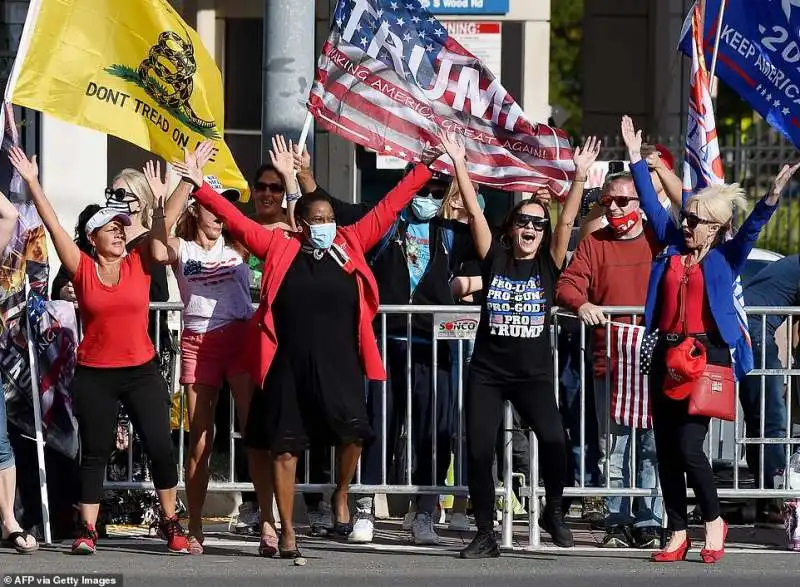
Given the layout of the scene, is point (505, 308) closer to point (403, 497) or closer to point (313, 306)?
point (313, 306)

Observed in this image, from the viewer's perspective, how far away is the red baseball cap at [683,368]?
9031 millimetres

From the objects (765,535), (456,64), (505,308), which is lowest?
(765,535)

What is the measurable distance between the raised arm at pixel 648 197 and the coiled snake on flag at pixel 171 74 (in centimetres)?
243

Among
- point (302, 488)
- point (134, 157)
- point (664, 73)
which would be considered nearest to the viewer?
point (302, 488)

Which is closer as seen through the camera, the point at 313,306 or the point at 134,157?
the point at 313,306

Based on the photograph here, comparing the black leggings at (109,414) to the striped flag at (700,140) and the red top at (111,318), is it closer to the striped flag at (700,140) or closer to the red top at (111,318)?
the red top at (111,318)

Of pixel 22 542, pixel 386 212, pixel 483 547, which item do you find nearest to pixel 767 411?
pixel 483 547

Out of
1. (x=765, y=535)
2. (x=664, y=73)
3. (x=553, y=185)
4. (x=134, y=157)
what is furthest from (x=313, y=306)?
(x=664, y=73)

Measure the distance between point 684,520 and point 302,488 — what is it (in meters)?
2.12

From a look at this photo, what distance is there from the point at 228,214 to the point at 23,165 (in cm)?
110

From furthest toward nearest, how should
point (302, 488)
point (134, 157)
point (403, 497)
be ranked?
point (134, 157) → point (403, 497) → point (302, 488)

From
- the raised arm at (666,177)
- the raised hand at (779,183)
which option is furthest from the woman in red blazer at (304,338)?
the raised hand at (779,183)

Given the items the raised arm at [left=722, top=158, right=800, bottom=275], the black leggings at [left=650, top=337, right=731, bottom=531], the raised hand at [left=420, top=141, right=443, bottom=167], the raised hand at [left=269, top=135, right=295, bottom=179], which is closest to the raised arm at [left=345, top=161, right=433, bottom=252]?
the raised hand at [left=420, top=141, right=443, bottom=167]

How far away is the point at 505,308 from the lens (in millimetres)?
9398
